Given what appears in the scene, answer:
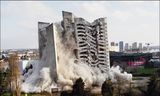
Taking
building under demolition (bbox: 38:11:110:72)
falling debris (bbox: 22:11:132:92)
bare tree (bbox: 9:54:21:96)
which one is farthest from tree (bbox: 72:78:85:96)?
building under demolition (bbox: 38:11:110:72)

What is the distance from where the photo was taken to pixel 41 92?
3139 centimetres

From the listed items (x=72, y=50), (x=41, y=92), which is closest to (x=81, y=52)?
(x=72, y=50)

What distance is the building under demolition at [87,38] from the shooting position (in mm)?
38312

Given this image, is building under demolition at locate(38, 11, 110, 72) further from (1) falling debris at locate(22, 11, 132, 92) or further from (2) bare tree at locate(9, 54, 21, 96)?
(2) bare tree at locate(9, 54, 21, 96)

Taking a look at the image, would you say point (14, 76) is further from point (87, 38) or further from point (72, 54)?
point (87, 38)

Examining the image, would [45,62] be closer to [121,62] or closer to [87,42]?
[87,42]

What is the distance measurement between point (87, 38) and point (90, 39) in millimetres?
428

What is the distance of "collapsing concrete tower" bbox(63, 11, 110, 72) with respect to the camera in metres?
38.4

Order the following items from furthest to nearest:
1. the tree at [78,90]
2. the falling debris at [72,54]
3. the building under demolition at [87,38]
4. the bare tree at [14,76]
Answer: the building under demolition at [87,38]
the falling debris at [72,54]
the tree at [78,90]
the bare tree at [14,76]

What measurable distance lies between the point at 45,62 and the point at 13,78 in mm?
12937

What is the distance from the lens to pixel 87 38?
38969 millimetres

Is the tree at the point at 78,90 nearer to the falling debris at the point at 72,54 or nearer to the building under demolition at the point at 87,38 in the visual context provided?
the falling debris at the point at 72,54

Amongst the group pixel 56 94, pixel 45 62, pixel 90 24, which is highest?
pixel 90 24

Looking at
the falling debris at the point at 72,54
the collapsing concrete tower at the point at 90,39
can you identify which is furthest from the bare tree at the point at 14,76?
the collapsing concrete tower at the point at 90,39
